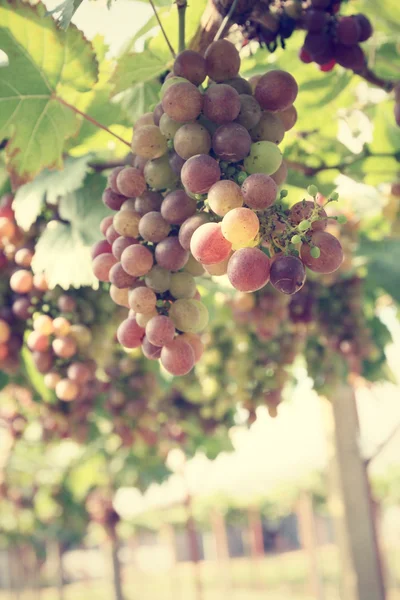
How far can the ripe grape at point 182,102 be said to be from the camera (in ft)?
3.34

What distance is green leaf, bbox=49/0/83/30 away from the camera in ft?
3.75

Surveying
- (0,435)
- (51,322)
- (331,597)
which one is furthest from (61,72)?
(331,597)

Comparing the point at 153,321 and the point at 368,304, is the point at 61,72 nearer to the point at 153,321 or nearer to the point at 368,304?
the point at 153,321

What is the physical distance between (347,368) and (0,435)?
6.85 ft

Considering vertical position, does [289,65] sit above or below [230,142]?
above

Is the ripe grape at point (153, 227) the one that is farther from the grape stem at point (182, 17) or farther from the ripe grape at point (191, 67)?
the grape stem at point (182, 17)

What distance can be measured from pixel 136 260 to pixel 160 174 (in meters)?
0.17

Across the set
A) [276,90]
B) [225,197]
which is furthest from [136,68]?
[225,197]

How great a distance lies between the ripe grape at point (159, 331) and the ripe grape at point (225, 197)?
25cm

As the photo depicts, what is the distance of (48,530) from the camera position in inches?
428

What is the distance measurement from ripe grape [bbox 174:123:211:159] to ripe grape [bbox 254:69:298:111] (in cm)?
14

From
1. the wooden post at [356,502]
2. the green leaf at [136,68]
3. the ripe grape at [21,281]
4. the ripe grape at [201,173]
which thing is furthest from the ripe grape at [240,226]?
the wooden post at [356,502]

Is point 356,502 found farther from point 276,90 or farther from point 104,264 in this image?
point 276,90

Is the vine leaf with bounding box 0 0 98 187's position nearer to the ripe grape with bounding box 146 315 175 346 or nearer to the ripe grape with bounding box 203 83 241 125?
the ripe grape with bounding box 203 83 241 125
